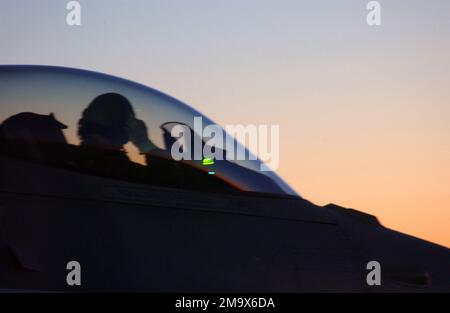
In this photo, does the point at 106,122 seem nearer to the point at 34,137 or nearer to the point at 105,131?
the point at 105,131

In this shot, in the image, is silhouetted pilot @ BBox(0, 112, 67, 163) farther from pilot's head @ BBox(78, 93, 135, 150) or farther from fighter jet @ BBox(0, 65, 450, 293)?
pilot's head @ BBox(78, 93, 135, 150)

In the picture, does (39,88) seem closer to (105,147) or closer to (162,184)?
(105,147)

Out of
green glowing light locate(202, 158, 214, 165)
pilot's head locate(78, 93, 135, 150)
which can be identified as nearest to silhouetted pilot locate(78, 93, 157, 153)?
pilot's head locate(78, 93, 135, 150)

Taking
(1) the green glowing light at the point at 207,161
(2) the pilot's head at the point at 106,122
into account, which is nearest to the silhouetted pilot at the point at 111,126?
(2) the pilot's head at the point at 106,122

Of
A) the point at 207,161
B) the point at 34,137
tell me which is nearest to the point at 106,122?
the point at 34,137

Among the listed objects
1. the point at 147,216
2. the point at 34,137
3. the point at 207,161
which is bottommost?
the point at 147,216

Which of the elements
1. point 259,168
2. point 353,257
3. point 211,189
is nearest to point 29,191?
point 211,189

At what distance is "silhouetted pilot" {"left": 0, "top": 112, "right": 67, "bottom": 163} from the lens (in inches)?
188

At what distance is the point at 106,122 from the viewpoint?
497cm

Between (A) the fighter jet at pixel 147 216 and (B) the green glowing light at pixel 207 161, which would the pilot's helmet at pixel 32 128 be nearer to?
(A) the fighter jet at pixel 147 216

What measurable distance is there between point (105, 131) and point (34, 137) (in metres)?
0.47

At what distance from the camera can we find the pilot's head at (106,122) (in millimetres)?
4898

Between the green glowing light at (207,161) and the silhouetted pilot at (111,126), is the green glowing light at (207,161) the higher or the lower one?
the lower one

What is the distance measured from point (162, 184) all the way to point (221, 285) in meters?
0.79
